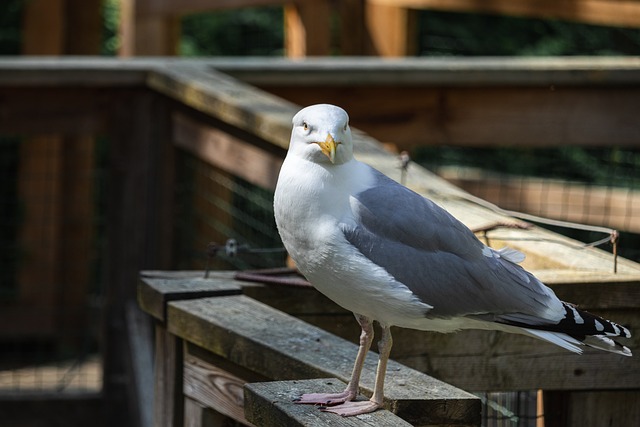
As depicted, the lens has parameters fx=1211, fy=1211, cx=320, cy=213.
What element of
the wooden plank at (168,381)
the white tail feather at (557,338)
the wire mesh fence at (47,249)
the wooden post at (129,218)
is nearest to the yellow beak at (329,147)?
the white tail feather at (557,338)

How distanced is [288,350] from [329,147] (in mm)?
416

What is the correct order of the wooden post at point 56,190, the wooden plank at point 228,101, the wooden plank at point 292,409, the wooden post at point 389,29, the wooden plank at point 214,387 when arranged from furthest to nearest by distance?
the wooden post at point 56,190 → the wooden post at point 389,29 → the wooden plank at point 228,101 → the wooden plank at point 214,387 → the wooden plank at point 292,409

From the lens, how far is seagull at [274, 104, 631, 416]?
6.41 feet

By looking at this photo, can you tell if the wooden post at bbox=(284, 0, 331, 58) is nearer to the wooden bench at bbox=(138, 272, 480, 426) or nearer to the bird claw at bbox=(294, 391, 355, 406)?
the wooden bench at bbox=(138, 272, 480, 426)

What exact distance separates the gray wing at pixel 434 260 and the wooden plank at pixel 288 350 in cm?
15

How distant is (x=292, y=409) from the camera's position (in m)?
1.92

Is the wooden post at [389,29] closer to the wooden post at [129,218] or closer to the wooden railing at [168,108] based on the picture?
the wooden railing at [168,108]

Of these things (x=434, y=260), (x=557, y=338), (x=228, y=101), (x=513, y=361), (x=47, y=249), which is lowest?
(x=47, y=249)

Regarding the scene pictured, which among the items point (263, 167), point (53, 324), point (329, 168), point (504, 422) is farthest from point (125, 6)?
point (329, 168)

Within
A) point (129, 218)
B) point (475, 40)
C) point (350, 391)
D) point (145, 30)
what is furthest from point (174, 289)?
point (475, 40)

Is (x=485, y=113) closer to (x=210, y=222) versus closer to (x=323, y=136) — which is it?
(x=210, y=222)

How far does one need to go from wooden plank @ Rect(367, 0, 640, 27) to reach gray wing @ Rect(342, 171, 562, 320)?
412 centimetres

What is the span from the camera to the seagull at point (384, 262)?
6.41ft

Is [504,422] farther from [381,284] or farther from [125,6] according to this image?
[125,6]
